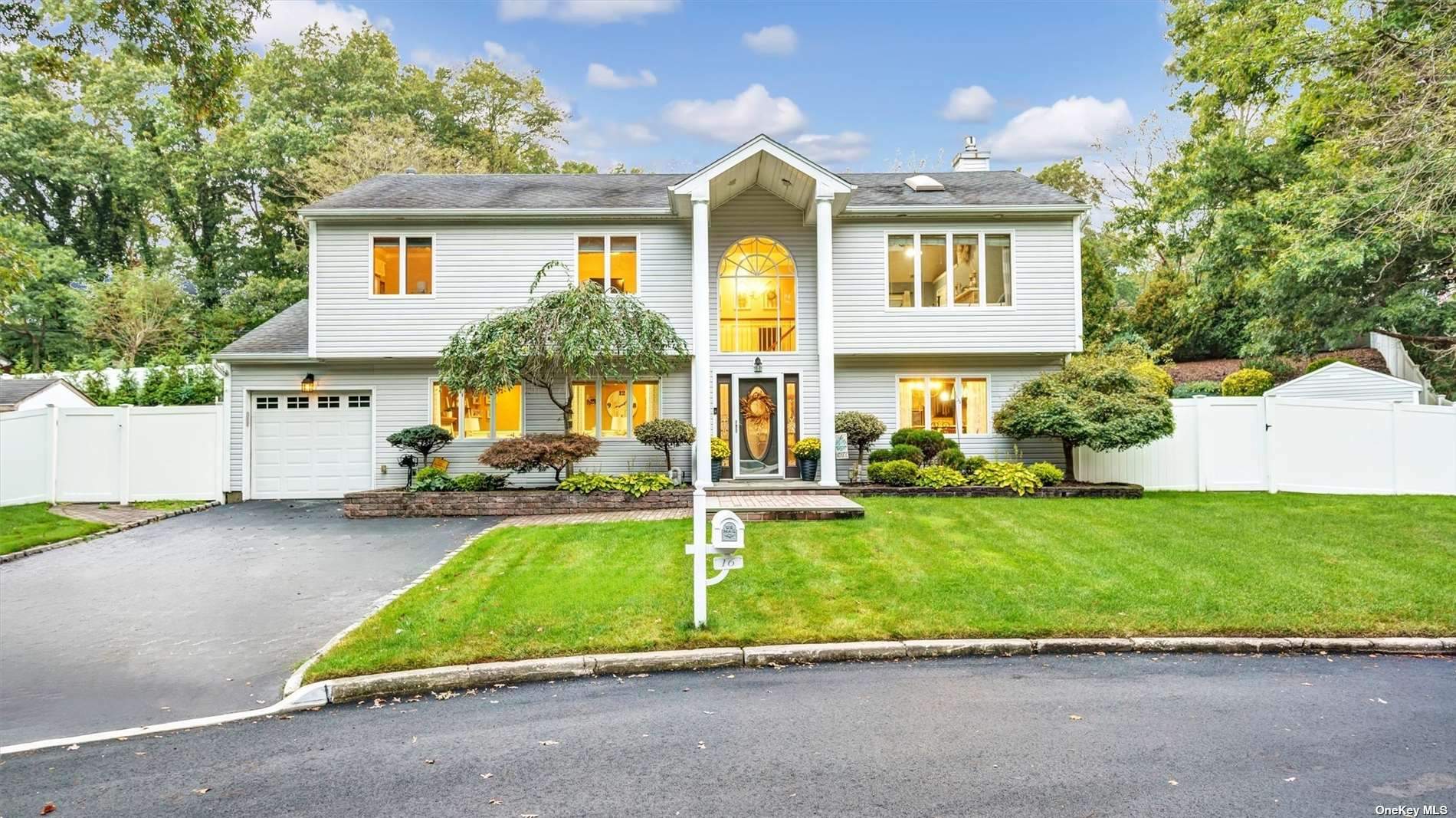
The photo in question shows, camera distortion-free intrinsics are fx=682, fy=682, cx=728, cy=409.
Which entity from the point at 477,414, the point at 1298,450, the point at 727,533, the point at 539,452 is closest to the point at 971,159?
the point at 1298,450

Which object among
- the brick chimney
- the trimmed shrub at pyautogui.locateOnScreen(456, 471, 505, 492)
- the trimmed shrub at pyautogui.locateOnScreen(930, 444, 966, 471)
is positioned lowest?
the trimmed shrub at pyautogui.locateOnScreen(456, 471, 505, 492)

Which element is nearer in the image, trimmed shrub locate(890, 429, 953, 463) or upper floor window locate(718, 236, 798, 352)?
trimmed shrub locate(890, 429, 953, 463)

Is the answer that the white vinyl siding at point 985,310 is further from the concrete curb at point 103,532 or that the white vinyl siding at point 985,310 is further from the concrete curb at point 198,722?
the concrete curb at point 103,532

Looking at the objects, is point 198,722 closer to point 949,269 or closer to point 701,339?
point 701,339

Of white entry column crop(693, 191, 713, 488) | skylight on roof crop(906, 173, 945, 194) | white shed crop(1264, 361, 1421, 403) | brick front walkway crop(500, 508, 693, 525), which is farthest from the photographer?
skylight on roof crop(906, 173, 945, 194)

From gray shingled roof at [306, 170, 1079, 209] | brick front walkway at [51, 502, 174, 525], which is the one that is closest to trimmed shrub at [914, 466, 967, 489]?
gray shingled roof at [306, 170, 1079, 209]

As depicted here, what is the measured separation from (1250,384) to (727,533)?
1852 centimetres

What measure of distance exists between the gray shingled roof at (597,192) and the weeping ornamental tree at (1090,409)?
137 inches

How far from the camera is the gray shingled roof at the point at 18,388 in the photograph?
16.2m

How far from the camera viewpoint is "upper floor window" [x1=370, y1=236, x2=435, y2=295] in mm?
13312

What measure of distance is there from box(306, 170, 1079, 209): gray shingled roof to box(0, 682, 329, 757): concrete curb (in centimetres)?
1063

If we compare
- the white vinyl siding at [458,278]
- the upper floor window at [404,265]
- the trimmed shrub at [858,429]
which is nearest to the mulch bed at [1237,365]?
the trimmed shrub at [858,429]

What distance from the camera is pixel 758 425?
44.7 feet

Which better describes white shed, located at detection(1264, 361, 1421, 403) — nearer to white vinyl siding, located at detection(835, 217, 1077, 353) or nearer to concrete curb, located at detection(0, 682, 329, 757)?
white vinyl siding, located at detection(835, 217, 1077, 353)
